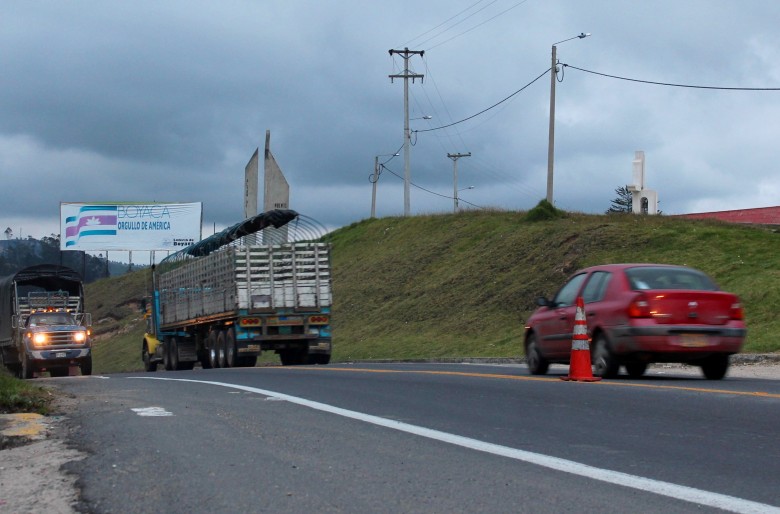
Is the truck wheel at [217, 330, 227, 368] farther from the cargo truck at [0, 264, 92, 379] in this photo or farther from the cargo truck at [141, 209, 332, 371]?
the cargo truck at [0, 264, 92, 379]

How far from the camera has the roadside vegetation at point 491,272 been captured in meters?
31.2

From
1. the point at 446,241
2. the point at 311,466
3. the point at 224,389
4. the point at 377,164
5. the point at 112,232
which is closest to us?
the point at 311,466

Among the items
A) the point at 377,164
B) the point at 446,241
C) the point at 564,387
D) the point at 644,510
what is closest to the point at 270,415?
the point at 564,387

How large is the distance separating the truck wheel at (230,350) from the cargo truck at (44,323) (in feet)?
23.5

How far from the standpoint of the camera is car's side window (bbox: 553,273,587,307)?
15.2 metres

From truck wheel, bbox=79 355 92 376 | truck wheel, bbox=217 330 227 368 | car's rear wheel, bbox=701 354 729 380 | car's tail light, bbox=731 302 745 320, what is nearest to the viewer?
car's tail light, bbox=731 302 745 320

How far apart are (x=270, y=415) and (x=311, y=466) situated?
3367 millimetres

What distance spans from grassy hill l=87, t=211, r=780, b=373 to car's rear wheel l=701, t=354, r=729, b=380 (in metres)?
7.73

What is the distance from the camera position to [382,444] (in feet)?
28.1

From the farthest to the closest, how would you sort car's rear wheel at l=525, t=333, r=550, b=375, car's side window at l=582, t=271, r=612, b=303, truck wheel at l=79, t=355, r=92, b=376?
truck wheel at l=79, t=355, r=92, b=376
car's rear wheel at l=525, t=333, r=550, b=375
car's side window at l=582, t=271, r=612, b=303

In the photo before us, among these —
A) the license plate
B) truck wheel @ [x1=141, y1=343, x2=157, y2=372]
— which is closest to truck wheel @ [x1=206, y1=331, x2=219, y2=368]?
truck wheel @ [x1=141, y1=343, x2=157, y2=372]

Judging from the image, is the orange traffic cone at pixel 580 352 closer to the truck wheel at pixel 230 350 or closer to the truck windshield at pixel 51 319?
the truck wheel at pixel 230 350

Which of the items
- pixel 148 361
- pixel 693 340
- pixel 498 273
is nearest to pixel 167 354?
pixel 148 361

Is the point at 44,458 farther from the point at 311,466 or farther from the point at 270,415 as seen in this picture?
the point at 270,415
